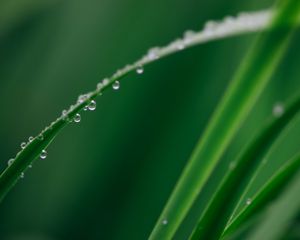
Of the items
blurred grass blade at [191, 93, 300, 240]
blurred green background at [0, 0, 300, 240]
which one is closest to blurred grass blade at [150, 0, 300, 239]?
blurred grass blade at [191, 93, 300, 240]

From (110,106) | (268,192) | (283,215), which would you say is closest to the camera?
(283,215)

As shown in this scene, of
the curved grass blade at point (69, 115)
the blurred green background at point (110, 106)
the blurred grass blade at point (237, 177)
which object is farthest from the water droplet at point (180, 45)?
the blurred green background at point (110, 106)

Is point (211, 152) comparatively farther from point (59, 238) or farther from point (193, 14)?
point (193, 14)

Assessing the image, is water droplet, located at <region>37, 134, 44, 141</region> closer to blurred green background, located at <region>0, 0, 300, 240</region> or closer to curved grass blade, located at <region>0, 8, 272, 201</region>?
curved grass blade, located at <region>0, 8, 272, 201</region>

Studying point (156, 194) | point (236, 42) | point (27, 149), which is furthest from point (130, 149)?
point (27, 149)

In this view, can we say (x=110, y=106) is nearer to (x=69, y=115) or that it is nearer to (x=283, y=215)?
(x=69, y=115)

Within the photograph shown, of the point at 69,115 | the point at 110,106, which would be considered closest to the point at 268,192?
the point at 69,115
